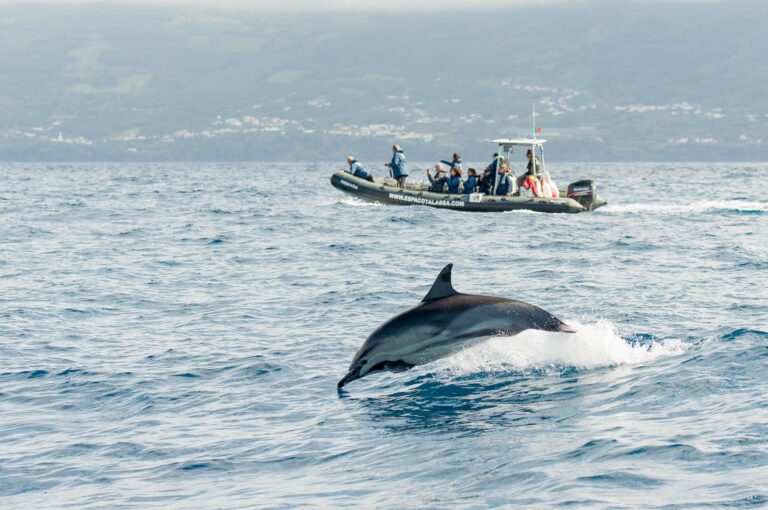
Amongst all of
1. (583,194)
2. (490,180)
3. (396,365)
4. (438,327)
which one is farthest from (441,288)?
(583,194)

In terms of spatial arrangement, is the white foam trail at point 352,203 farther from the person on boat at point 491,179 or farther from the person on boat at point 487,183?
the person on boat at point 491,179

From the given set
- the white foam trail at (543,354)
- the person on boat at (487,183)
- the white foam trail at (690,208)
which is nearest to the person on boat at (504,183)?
the person on boat at (487,183)

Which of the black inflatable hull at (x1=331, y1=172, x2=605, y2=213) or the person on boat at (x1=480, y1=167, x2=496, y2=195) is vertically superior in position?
the person on boat at (x1=480, y1=167, x2=496, y2=195)

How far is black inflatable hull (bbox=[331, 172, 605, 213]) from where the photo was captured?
39.1 m

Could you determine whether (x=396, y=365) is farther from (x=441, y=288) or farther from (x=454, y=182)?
(x=454, y=182)

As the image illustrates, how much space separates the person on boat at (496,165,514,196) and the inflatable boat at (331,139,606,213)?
255mm

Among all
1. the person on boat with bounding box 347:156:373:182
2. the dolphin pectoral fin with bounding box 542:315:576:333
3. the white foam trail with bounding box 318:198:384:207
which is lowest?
the dolphin pectoral fin with bounding box 542:315:576:333

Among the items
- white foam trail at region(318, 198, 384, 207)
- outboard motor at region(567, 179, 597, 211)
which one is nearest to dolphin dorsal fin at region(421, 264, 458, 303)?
outboard motor at region(567, 179, 597, 211)

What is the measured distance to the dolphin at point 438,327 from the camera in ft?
40.7

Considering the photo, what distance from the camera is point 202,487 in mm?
10000

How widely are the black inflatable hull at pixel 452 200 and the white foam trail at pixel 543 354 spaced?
24.7m

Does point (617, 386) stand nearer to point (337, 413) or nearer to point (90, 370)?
point (337, 413)

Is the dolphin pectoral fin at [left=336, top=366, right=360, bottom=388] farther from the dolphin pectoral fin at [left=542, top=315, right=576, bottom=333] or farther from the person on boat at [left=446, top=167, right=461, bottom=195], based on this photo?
the person on boat at [left=446, top=167, right=461, bottom=195]

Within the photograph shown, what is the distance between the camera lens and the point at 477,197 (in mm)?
39250
